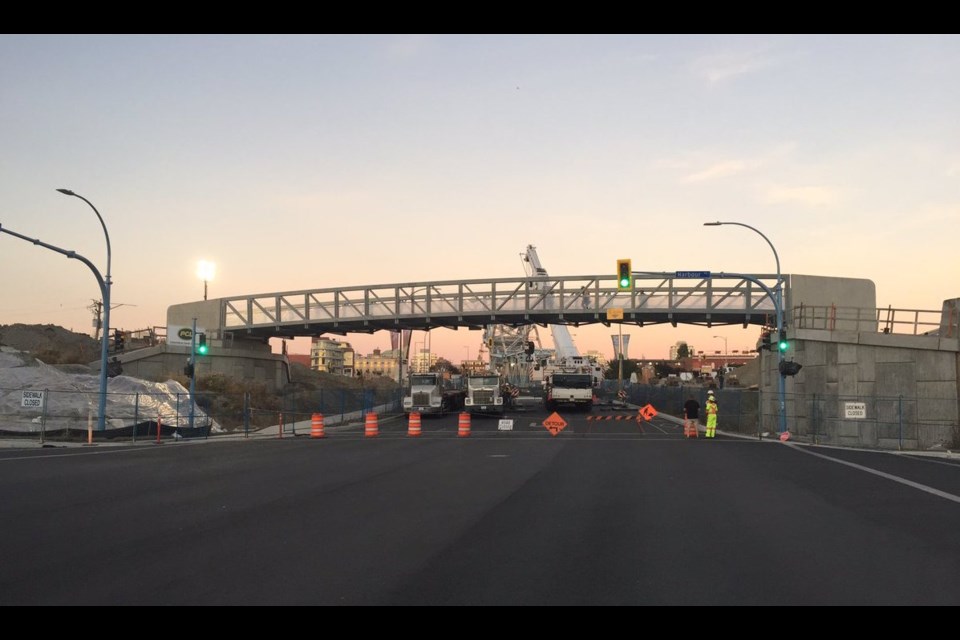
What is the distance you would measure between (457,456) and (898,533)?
1556cm

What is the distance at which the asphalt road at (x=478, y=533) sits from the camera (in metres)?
8.33

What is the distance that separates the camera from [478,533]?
11734 mm

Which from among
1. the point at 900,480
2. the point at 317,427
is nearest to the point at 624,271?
the point at 317,427

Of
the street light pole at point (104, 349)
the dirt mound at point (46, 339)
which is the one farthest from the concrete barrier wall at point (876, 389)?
the dirt mound at point (46, 339)

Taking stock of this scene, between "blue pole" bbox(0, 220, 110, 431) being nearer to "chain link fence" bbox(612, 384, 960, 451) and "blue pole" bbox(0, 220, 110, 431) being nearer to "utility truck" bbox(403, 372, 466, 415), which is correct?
"utility truck" bbox(403, 372, 466, 415)

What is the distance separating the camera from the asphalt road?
833 cm

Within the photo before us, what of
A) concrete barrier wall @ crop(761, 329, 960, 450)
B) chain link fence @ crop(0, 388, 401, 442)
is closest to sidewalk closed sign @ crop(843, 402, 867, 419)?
concrete barrier wall @ crop(761, 329, 960, 450)

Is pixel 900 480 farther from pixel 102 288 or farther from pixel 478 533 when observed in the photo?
pixel 102 288

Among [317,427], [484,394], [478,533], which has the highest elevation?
[484,394]

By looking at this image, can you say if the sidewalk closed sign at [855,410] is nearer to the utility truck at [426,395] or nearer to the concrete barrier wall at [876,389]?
the concrete barrier wall at [876,389]

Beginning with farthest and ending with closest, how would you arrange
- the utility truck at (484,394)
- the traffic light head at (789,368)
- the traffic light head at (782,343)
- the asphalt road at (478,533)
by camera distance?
the utility truck at (484,394) < the traffic light head at (782,343) < the traffic light head at (789,368) < the asphalt road at (478,533)

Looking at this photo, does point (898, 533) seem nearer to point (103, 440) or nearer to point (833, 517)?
point (833, 517)
